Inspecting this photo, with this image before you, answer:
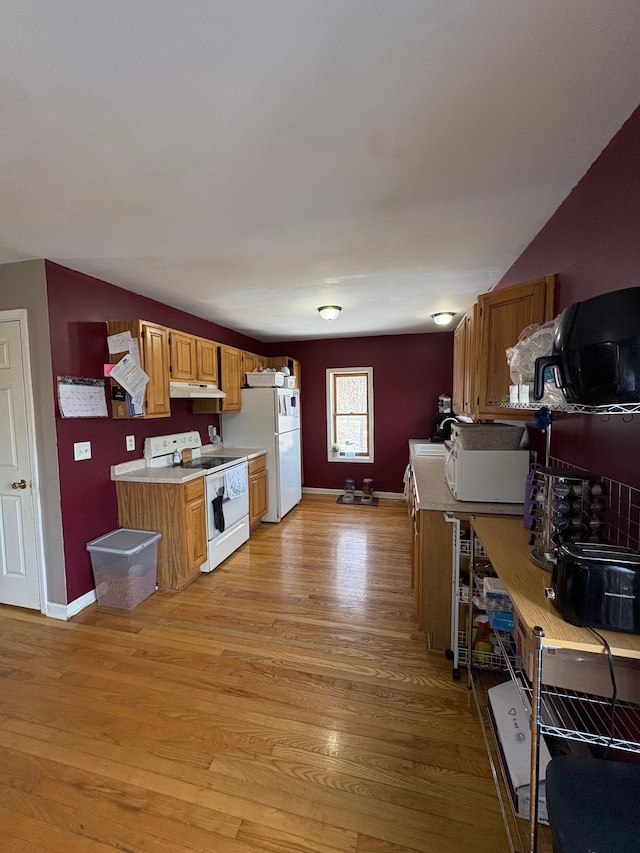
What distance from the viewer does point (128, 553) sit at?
238cm

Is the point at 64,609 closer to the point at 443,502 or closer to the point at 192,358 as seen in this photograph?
the point at 192,358

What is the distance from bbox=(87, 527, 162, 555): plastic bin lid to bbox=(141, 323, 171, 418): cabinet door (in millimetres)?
929

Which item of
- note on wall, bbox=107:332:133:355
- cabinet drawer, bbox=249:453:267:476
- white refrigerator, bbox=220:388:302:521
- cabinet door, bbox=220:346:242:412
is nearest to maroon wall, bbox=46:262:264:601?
note on wall, bbox=107:332:133:355

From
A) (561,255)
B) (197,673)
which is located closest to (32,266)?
(197,673)

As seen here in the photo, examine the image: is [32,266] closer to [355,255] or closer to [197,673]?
[355,255]

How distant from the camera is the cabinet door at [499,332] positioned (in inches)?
69.8

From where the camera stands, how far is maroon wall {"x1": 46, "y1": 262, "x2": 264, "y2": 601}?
7.73 feet

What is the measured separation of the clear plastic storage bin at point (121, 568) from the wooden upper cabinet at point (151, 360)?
94cm

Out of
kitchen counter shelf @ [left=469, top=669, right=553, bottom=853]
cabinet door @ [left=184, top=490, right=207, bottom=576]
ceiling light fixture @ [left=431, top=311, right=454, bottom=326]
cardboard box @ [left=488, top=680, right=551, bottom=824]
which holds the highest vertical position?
ceiling light fixture @ [left=431, top=311, right=454, bottom=326]

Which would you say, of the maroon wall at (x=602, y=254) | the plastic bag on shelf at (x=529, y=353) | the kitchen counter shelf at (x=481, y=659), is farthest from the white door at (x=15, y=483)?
the maroon wall at (x=602, y=254)

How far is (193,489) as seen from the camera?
2.80 metres

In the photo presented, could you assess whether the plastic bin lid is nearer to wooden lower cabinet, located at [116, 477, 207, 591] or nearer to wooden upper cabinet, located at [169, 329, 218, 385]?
wooden lower cabinet, located at [116, 477, 207, 591]

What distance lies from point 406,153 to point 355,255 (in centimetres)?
93

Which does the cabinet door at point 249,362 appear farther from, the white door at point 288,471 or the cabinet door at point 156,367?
the cabinet door at point 156,367
